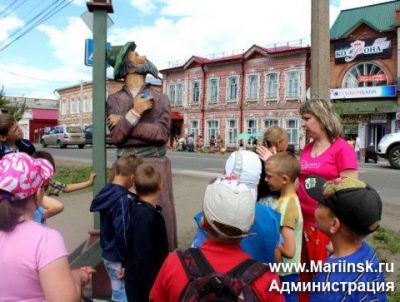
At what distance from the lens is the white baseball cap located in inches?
68.5

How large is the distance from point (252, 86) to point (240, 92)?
1010mm

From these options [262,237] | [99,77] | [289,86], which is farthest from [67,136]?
[262,237]

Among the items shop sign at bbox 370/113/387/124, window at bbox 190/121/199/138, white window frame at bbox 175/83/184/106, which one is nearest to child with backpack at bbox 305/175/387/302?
shop sign at bbox 370/113/387/124

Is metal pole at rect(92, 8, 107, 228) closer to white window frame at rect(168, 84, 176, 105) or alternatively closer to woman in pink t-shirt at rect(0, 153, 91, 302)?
woman in pink t-shirt at rect(0, 153, 91, 302)

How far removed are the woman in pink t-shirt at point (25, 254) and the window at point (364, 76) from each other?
2478 centimetres

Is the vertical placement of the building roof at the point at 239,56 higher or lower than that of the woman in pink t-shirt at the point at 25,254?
higher

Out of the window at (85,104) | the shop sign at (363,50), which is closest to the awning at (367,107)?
the shop sign at (363,50)

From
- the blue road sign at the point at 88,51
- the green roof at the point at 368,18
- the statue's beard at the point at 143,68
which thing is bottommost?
the statue's beard at the point at 143,68

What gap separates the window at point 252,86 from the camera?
2998 centimetres

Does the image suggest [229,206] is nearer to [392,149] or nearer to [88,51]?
[88,51]

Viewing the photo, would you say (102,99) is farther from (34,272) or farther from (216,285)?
(216,285)

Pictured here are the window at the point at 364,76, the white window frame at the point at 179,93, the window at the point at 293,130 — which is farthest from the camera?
the white window frame at the point at 179,93

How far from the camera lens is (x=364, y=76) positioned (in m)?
24.5

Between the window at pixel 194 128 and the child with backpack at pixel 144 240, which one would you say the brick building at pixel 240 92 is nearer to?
the window at pixel 194 128
